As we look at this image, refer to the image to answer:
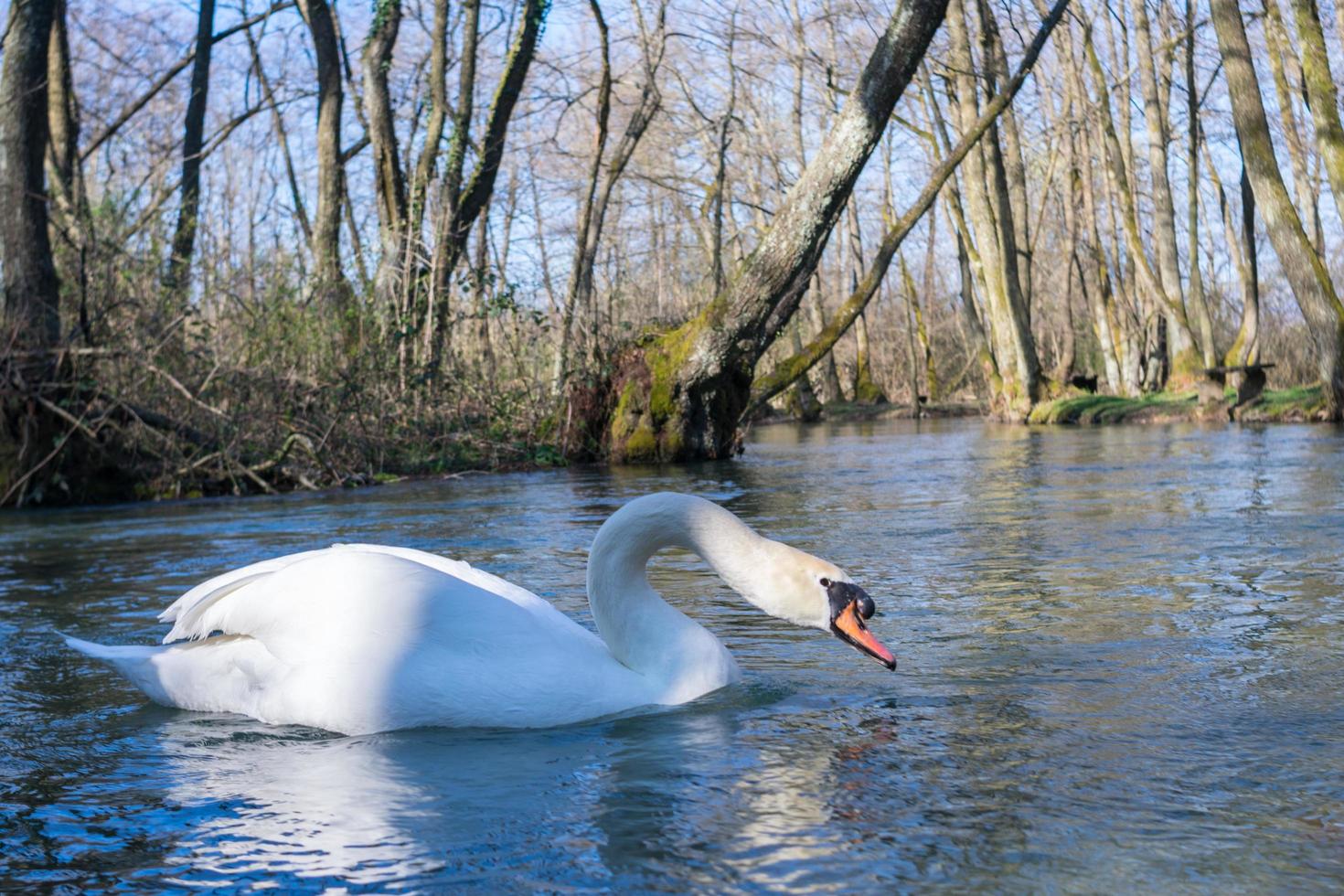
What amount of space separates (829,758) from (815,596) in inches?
21.6

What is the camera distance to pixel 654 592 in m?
4.52

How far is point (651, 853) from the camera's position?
9.98 ft

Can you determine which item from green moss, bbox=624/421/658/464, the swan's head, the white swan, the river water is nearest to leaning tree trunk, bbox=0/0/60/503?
the river water

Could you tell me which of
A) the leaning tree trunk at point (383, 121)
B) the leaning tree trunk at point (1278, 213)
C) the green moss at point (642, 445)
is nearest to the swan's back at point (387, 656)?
the green moss at point (642, 445)

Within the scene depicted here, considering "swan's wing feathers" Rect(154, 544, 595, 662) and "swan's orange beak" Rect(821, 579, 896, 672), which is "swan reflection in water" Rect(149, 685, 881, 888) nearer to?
"swan's wing feathers" Rect(154, 544, 595, 662)

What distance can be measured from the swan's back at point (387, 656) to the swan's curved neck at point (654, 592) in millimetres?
98

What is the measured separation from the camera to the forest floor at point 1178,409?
21703mm

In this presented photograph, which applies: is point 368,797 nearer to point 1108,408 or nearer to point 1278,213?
point 1278,213

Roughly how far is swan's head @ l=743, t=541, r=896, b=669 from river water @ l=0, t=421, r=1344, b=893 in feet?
0.89

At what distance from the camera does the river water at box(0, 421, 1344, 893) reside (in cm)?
296

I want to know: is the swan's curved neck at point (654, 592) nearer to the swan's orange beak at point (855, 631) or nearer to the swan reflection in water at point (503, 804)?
the swan reflection in water at point (503, 804)

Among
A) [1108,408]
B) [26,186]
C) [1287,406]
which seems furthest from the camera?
[1108,408]

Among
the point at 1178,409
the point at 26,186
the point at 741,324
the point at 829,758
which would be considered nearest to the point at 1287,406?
the point at 1178,409

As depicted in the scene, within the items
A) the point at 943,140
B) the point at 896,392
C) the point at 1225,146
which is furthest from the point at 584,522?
the point at 896,392
